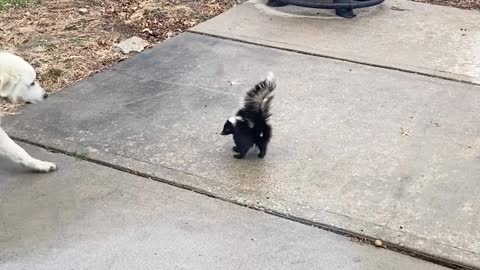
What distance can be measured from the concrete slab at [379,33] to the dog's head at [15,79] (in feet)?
9.06

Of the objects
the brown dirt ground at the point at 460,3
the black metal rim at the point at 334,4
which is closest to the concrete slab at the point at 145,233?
the black metal rim at the point at 334,4

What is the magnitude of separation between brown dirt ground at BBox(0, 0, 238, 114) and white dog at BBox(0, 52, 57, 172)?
90 cm

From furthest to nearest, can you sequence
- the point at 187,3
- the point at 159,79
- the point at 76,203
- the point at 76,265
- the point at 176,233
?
the point at 187,3, the point at 159,79, the point at 76,203, the point at 176,233, the point at 76,265

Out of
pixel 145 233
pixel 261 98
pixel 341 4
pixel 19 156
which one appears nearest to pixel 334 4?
pixel 341 4

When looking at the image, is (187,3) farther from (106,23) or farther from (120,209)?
(120,209)

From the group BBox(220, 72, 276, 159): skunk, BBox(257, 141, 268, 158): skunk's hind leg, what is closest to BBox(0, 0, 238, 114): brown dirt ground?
BBox(220, 72, 276, 159): skunk

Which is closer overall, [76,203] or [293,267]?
[293,267]

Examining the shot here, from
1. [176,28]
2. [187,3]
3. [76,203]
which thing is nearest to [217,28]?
[176,28]

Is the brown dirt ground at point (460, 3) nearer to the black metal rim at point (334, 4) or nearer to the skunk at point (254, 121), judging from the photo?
the black metal rim at point (334, 4)

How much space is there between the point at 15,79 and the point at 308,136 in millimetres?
1994

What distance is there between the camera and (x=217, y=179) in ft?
12.7

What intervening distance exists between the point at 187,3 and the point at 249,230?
14.8 ft

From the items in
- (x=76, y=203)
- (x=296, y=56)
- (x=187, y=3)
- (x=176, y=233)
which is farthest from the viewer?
(x=187, y=3)

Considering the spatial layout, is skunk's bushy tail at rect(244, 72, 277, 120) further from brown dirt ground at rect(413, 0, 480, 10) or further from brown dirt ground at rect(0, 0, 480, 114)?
brown dirt ground at rect(413, 0, 480, 10)
